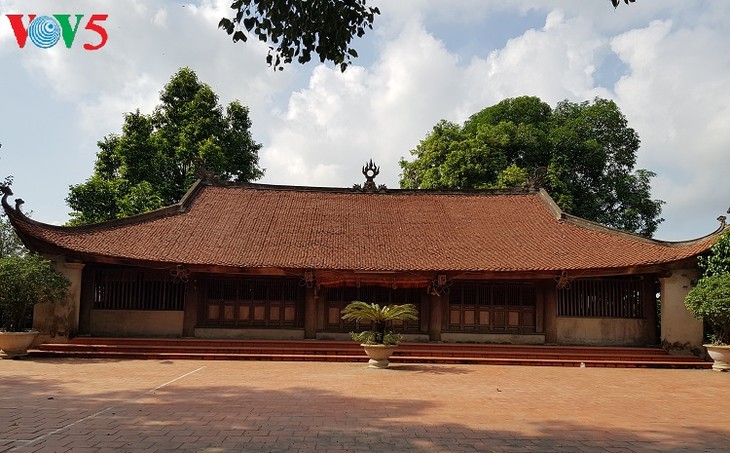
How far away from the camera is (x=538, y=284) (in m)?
16.0

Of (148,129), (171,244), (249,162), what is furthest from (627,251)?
(148,129)

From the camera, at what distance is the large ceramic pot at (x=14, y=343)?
12617 millimetres

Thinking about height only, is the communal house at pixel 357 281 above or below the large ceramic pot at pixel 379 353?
above

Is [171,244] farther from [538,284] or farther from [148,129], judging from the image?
[148,129]

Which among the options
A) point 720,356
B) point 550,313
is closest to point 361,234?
point 550,313

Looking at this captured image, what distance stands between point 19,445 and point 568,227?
618 inches

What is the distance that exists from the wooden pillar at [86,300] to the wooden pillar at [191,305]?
253 cm

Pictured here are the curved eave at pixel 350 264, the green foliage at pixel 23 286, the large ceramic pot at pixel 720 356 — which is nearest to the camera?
the green foliage at pixel 23 286

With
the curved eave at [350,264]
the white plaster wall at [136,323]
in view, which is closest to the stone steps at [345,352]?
the white plaster wall at [136,323]

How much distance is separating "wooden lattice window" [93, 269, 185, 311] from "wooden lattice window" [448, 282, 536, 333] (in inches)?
306

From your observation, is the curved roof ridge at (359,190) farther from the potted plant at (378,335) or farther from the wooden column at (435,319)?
the potted plant at (378,335)

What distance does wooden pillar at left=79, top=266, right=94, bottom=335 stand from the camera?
15430 millimetres

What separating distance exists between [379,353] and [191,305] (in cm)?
610

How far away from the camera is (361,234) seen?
691 inches
